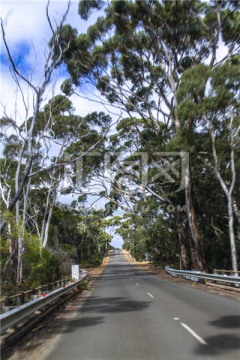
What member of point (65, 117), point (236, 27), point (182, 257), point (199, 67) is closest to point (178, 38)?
point (236, 27)

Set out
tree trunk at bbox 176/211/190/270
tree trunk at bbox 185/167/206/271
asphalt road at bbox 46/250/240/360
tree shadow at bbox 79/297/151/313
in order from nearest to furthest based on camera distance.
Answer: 1. asphalt road at bbox 46/250/240/360
2. tree shadow at bbox 79/297/151/313
3. tree trunk at bbox 185/167/206/271
4. tree trunk at bbox 176/211/190/270

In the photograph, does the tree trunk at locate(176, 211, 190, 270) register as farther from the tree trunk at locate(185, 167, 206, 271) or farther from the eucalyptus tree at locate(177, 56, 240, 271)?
the eucalyptus tree at locate(177, 56, 240, 271)

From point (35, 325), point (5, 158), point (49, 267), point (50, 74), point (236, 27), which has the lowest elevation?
point (35, 325)

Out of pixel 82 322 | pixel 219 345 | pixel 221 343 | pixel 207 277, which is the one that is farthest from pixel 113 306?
pixel 207 277

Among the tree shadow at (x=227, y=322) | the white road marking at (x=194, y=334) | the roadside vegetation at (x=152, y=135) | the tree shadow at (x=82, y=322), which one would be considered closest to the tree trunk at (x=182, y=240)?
the roadside vegetation at (x=152, y=135)

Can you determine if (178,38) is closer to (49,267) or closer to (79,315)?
(49,267)

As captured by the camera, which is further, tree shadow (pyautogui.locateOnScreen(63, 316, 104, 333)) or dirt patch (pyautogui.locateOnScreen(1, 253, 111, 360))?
tree shadow (pyautogui.locateOnScreen(63, 316, 104, 333))

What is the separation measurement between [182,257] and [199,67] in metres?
21.5

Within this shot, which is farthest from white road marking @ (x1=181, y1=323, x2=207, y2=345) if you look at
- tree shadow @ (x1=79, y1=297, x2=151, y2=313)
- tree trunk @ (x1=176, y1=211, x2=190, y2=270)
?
tree trunk @ (x1=176, y1=211, x2=190, y2=270)

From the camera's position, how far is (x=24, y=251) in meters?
21.8

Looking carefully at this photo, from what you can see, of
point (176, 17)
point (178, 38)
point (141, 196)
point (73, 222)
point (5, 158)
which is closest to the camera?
point (176, 17)

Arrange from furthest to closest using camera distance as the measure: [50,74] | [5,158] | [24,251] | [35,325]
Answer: [5,158] < [24,251] < [50,74] < [35,325]

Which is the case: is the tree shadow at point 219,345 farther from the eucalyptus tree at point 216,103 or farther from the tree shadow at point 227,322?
the eucalyptus tree at point 216,103

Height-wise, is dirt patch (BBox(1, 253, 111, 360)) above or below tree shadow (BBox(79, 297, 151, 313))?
below
